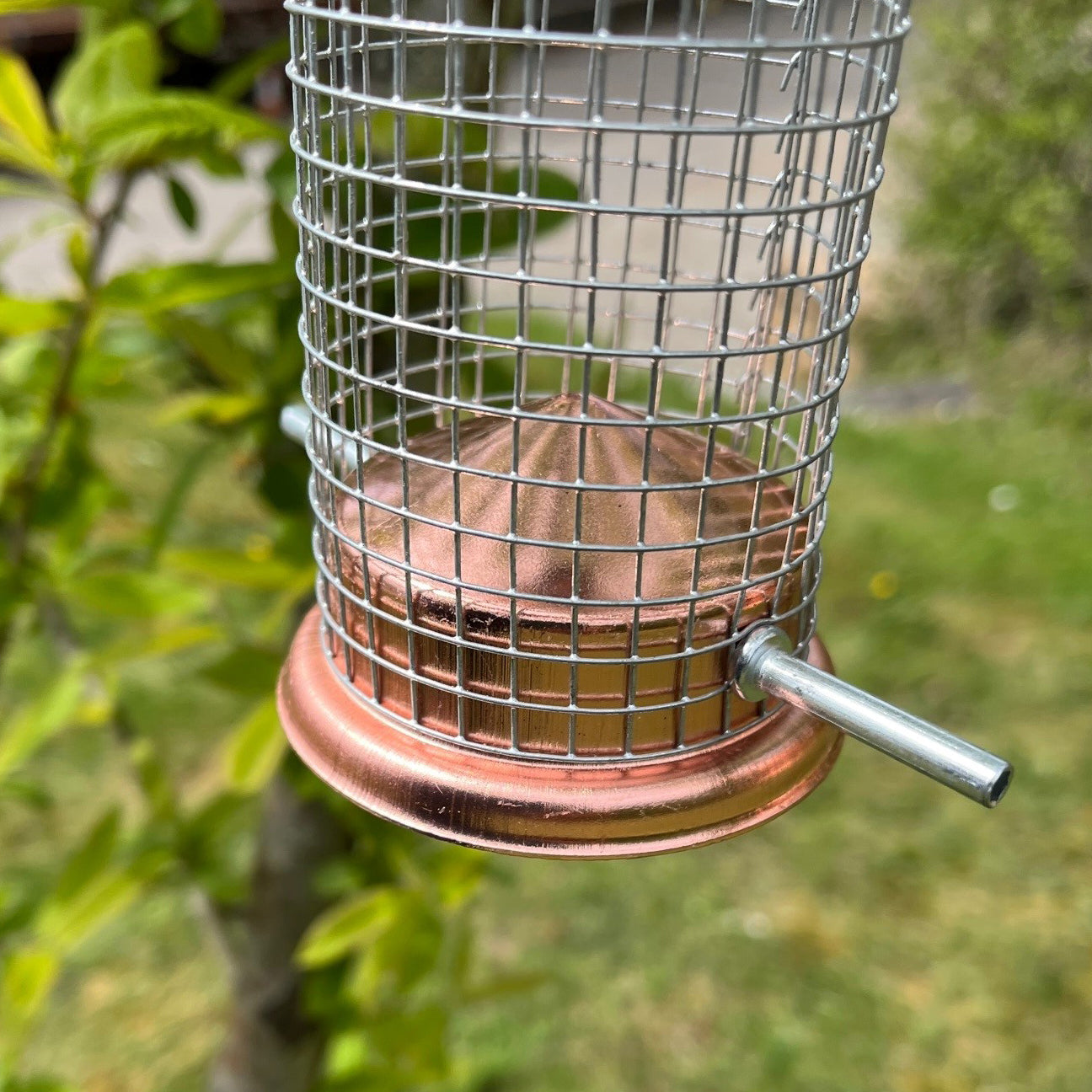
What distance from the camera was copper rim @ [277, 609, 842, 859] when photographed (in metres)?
0.49

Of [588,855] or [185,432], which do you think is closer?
[588,855]

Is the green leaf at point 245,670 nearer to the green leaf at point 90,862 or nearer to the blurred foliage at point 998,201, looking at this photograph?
the green leaf at point 90,862

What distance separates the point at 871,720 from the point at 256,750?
19.7 inches

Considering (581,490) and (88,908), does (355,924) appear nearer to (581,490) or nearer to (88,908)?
(88,908)

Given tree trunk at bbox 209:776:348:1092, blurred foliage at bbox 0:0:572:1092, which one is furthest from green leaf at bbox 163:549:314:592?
tree trunk at bbox 209:776:348:1092

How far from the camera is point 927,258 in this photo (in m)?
3.43

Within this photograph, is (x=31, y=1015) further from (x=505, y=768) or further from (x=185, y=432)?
(x=185, y=432)

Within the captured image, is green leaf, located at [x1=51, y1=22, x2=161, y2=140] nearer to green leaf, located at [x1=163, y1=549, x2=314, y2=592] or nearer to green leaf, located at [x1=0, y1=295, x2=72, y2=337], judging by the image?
green leaf, located at [x1=0, y1=295, x2=72, y2=337]

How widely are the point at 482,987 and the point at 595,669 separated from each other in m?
0.64

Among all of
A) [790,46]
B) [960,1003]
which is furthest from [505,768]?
[960,1003]

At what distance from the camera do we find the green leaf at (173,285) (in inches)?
29.9

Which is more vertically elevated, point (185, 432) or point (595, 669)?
point (595, 669)

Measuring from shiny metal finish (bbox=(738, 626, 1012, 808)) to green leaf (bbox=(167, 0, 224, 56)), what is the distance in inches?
24.6

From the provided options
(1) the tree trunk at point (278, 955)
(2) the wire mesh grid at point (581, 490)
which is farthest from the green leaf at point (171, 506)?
(2) the wire mesh grid at point (581, 490)
